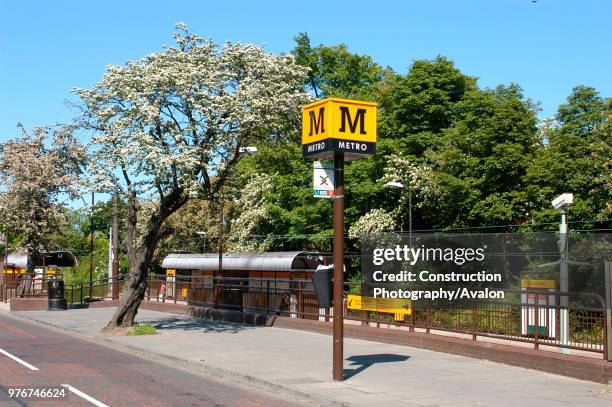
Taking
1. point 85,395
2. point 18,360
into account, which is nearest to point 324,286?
point 85,395

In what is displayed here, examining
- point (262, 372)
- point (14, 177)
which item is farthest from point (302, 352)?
point (14, 177)

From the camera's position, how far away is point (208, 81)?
2091cm

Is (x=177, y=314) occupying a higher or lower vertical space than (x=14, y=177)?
lower

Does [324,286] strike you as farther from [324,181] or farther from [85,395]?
[85,395]

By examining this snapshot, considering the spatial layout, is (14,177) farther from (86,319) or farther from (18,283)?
(86,319)

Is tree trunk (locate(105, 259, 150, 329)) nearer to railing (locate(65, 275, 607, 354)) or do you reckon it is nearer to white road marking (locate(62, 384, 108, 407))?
railing (locate(65, 275, 607, 354))

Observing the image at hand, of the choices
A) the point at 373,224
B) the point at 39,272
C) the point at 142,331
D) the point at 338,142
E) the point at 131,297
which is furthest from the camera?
the point at 373,224

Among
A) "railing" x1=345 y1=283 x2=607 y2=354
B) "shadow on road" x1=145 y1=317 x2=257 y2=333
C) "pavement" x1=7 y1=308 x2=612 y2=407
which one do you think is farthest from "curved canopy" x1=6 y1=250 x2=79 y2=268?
"railing" x1=345 y1=283 x2=607 y2=354

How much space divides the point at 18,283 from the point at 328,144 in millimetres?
33725

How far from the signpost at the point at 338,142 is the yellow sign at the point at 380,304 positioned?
581 centimetres

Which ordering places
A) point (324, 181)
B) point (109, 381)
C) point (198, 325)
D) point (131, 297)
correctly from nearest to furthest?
point (109, 381)
point (324, 181)
point (131, 297)
point (198, 325)

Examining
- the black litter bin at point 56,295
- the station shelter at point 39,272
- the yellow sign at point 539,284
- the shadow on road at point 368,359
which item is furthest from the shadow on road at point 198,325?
the station shelter at point 39,272

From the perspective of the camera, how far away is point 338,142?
12852 mm

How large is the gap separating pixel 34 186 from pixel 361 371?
28.6m
